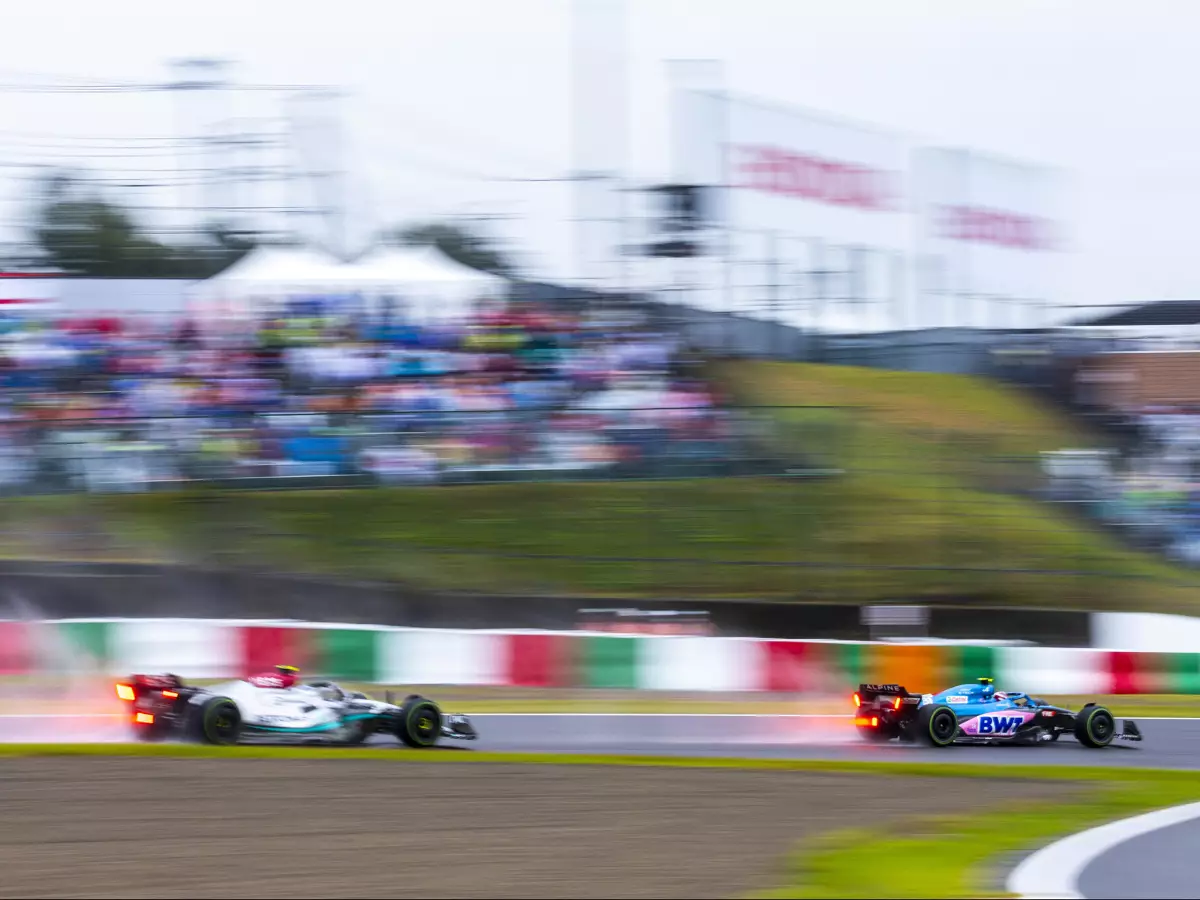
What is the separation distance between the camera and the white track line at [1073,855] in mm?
6266

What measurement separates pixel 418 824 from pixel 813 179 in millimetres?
15712

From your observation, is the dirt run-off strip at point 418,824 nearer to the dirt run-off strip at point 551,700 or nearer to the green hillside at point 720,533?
the dirt run-off strip at point 551,700

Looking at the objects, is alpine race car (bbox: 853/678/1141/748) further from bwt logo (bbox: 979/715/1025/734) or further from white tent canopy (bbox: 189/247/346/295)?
white tent canopy (bbox: 189/247/346/295)

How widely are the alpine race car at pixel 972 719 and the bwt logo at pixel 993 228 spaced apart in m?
14.1

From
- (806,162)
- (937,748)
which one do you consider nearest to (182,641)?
(937,748)

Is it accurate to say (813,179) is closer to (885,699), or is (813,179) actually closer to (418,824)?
(885,699)

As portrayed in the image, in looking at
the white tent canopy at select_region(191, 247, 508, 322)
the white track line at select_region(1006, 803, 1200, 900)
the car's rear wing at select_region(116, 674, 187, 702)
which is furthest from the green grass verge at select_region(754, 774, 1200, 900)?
the white tent canopy at select_region(191, 247, 508, 322)

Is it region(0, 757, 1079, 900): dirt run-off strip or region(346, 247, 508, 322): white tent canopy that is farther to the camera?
region(346, 247, 508, 322): white tent canopy

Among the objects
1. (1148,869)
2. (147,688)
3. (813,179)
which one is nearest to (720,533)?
(147,688)

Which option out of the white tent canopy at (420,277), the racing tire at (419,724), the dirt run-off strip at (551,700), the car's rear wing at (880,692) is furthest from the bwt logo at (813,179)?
the racing tire at (419,724)

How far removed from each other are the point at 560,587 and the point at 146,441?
3.89 m

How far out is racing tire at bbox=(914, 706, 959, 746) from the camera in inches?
424

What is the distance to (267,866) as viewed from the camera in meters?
6.36

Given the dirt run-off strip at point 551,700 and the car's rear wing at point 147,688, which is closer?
the car's rear wing at point 147,688
